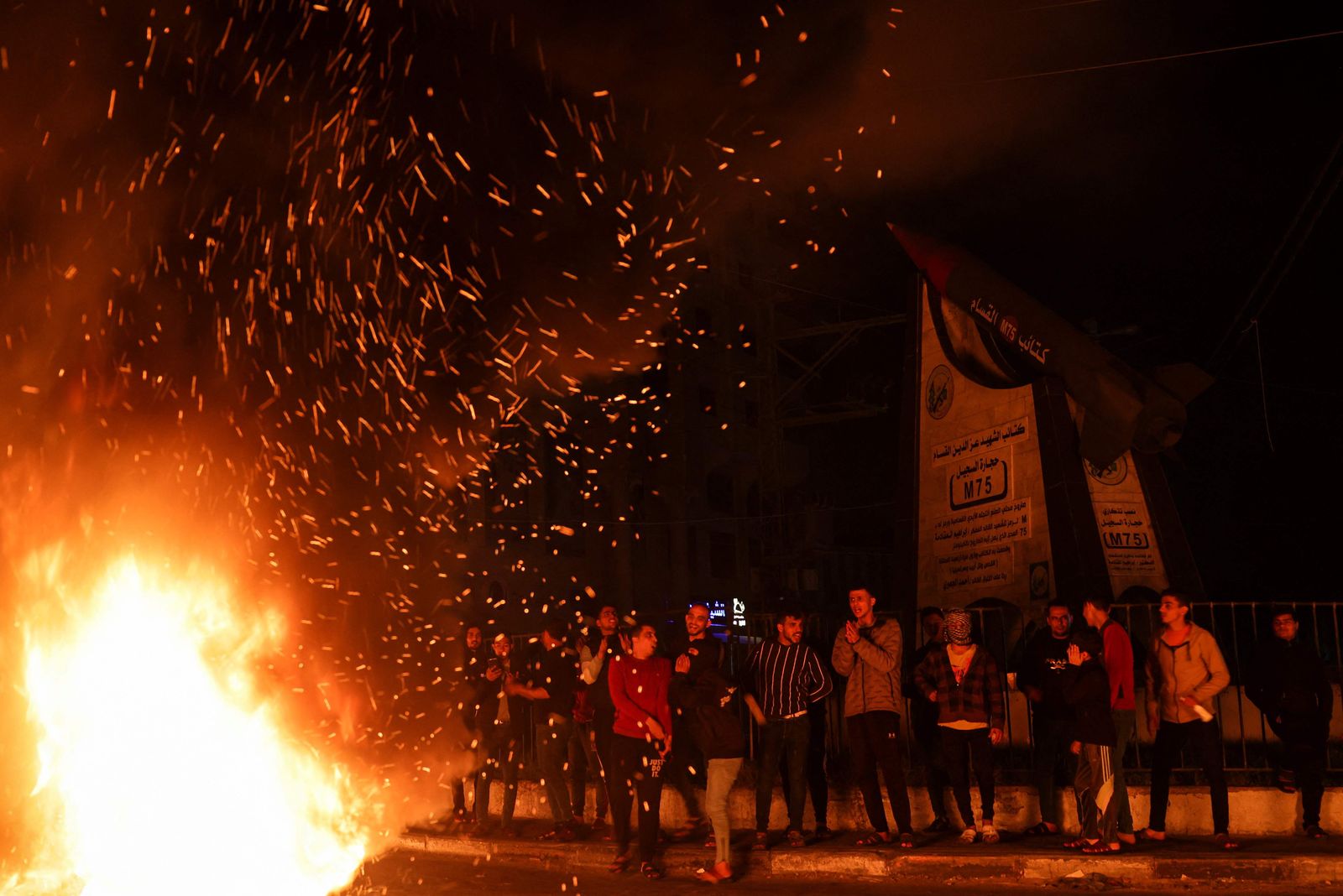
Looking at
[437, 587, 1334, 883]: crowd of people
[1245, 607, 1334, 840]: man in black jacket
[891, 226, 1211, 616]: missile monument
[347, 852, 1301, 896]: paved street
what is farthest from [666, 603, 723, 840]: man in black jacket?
[891, 226, 1211, 616]: missile monument

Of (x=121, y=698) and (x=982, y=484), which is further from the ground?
(x=982, y=484)

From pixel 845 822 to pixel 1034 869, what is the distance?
2.34 metres

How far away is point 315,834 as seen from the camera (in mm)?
11016

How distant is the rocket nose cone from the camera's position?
16.7 meters

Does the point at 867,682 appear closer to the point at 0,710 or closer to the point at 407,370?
the point at 0,710

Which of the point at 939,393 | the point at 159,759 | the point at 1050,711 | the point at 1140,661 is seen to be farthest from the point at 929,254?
the point at 159,759

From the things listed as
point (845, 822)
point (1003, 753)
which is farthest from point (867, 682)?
point (1003, 753)

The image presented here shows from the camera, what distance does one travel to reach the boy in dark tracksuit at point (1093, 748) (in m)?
9.12

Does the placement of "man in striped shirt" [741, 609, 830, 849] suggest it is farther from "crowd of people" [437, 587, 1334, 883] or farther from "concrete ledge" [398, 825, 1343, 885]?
"concrete ledge" [398, 825, 1343, 885]

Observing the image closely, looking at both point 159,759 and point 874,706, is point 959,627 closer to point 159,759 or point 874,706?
point 874,706

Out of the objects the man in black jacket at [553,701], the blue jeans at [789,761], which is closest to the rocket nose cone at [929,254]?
the man in black jacket at [553,701]

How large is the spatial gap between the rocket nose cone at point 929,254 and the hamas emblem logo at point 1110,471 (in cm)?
310

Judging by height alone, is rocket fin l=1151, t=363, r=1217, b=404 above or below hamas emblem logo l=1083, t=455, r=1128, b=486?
above

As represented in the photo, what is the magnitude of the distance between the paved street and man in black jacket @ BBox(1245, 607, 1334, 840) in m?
1.35
